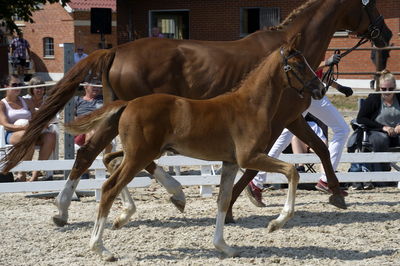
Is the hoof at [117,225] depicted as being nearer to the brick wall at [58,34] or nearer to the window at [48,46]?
the brick wall at [58,34]

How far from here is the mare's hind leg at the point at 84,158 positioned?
6.84 m

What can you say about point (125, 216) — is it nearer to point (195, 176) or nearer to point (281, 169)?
point (281, 169)

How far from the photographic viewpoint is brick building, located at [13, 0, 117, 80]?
34875mm

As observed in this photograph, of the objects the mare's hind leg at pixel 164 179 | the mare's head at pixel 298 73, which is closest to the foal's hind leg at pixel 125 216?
the mare's hind leg at pixel 164 179

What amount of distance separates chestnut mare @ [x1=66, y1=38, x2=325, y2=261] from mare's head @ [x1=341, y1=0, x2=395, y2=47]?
2.11 metres

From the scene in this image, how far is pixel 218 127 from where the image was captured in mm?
5906

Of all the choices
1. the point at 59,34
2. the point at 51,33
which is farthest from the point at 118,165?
the point at 51,33

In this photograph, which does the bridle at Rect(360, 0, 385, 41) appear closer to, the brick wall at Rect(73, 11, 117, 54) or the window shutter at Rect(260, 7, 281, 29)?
the window shutter at Rect(260, 7, 281, 29)

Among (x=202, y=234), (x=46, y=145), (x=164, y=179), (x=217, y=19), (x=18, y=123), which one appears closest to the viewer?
(x=202, y=234)

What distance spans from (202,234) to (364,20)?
302 cm

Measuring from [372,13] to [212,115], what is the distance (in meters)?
2.95

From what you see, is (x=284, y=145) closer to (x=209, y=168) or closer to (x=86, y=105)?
(x=209, y=168)

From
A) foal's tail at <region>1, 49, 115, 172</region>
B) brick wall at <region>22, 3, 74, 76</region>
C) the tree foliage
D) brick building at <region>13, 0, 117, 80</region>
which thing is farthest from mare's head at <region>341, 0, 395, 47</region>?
brick wall at <region>22, 3, 74, 76</region>

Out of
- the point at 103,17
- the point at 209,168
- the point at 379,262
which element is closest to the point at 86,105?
the point at 209,168
